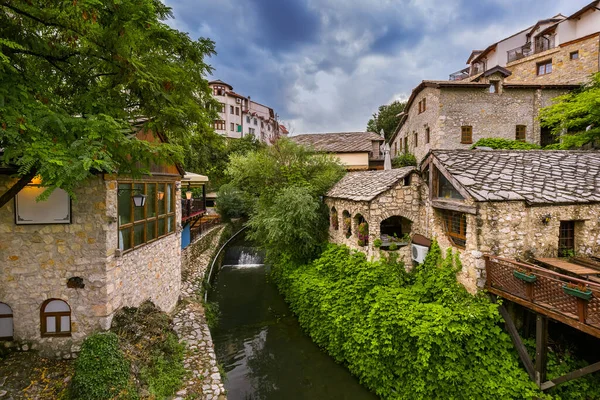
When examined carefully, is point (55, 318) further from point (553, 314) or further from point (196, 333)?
point (553, 314)

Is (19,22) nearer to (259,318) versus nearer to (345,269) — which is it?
(345,269)

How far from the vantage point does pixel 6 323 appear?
683 centimetres

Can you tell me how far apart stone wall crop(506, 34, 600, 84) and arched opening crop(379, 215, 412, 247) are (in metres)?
18.1

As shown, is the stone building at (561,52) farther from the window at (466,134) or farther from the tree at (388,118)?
the tree at (388,118)

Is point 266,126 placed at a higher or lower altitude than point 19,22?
higher

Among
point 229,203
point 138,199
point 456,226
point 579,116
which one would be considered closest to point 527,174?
point 456,226

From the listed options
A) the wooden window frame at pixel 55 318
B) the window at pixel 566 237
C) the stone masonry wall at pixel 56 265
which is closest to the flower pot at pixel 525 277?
the window at pixel 566 237

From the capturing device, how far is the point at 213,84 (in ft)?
142

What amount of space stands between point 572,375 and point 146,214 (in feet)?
37.5

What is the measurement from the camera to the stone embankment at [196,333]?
7.04 metres

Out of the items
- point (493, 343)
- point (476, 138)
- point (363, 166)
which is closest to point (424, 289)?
point (493, 343)

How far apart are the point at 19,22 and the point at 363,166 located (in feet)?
75.0

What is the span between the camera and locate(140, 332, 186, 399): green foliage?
6.61m

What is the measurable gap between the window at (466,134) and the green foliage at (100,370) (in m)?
21.3
